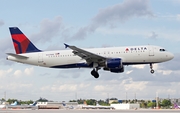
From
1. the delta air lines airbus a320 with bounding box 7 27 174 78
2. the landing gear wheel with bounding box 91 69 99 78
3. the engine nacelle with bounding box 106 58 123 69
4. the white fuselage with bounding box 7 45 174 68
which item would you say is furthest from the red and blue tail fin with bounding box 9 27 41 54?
the engine nacelle with bounding box 106 58 123 69

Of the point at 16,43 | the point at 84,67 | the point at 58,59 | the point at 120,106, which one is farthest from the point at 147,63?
the point at 120,106

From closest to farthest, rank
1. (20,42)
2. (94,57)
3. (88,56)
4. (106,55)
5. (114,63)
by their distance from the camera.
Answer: (114,63) < (94,57) < (88,56) < (106,55) < (20,42)

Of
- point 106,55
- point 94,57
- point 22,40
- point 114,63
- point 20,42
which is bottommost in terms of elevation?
point 114,63

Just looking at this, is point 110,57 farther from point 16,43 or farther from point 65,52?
point 16,43

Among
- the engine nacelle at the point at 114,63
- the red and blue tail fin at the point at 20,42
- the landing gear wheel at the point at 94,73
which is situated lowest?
the landing gear wheel at the point at 94,73

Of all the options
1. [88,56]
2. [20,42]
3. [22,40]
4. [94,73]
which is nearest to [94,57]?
[88,56]

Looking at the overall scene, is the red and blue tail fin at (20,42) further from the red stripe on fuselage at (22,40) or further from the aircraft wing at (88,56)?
the aircraft wing at (88,56)

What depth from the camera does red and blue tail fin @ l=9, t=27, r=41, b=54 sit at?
225 ft

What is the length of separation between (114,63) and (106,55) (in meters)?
2.76

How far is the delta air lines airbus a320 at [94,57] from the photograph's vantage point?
59.8 metres

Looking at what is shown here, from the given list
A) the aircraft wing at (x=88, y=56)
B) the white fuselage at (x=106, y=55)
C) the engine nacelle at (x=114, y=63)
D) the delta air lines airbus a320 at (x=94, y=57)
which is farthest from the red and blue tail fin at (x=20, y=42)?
the engine nacelle at (x=114, y=63)

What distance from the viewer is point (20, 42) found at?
7069cm

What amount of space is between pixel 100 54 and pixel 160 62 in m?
9.85

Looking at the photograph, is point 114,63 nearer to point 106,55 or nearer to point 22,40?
point 106,55
